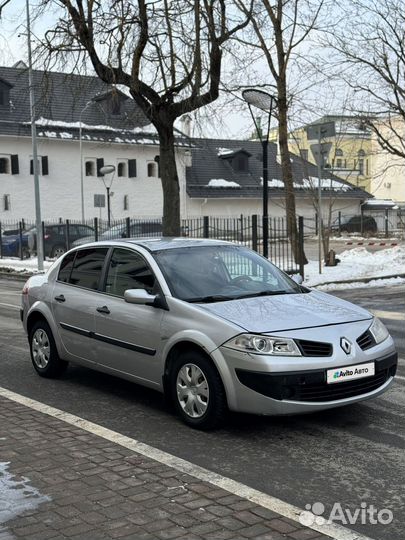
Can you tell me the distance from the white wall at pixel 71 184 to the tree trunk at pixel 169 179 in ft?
104

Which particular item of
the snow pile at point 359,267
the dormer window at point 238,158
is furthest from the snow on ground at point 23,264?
the dormer window at point 238,158

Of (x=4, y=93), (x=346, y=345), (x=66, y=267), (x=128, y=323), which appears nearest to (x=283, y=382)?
(x=346, y=345)

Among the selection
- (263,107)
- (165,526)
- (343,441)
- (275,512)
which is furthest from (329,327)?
(263,107)

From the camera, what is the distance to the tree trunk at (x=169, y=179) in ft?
57.2

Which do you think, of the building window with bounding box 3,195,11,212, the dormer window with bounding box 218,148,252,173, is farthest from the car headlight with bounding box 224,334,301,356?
the dormer window with bounding box 218,148,252,173

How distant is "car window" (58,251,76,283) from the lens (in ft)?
24.5

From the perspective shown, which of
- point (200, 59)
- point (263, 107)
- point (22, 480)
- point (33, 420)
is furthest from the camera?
point (200, 59)

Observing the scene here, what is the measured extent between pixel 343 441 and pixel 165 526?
77.4 inches

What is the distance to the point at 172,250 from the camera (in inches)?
260

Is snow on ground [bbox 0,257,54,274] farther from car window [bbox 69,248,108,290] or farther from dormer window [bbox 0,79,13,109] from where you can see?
dormer window [bbox 0,79,13,109]

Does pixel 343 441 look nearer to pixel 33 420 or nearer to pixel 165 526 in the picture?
pixel 165 526

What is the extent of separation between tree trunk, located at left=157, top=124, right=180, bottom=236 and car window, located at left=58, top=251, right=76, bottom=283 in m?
10.1

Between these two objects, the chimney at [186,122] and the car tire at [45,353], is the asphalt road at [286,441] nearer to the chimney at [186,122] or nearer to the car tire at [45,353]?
the car tire at [45,353]

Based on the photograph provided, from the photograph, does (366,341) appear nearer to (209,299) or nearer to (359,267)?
(209,299)
